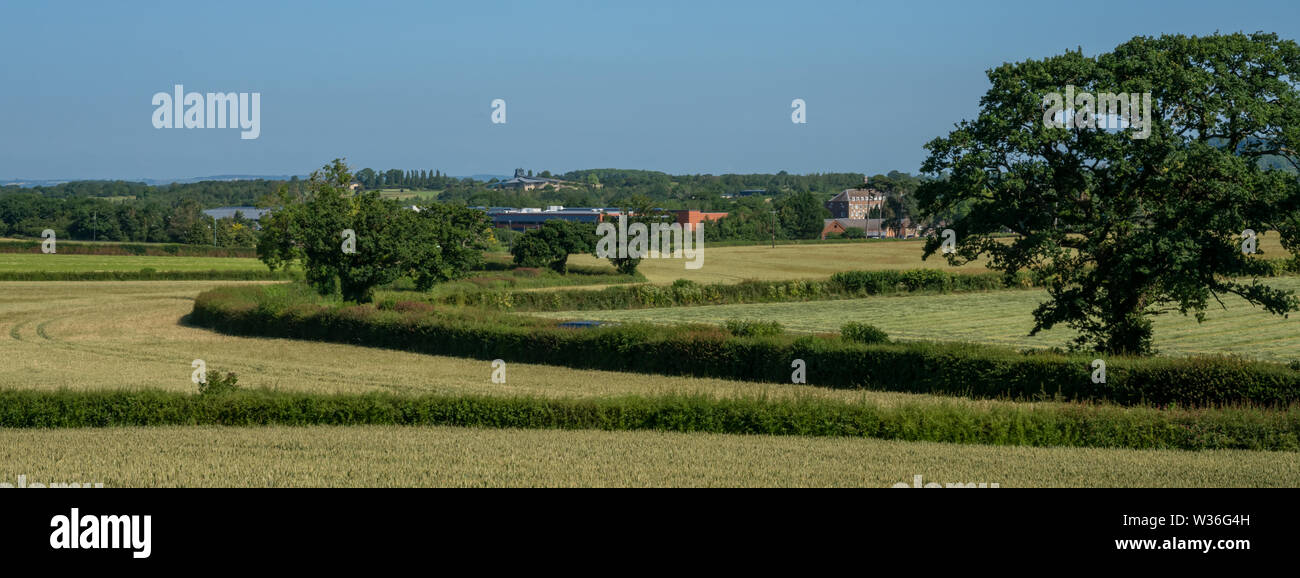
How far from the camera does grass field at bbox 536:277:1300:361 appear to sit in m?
44.1

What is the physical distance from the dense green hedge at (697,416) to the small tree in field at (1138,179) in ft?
31.3

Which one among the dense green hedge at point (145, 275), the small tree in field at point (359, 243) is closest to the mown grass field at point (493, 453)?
the small tree in field at point (359, 243)

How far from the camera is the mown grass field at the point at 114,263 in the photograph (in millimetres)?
86688

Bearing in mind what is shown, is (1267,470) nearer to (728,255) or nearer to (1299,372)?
(1299,372)

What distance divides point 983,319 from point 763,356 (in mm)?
25704

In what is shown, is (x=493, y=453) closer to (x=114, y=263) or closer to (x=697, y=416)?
(x=697, y=416)

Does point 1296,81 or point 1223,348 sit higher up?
point 1296,81

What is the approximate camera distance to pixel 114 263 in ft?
306

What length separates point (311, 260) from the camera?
56281 millimetres

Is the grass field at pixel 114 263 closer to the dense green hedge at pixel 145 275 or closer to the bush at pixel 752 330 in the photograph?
the dense green hedge at pixel 145 275

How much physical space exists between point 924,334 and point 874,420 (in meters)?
30.1

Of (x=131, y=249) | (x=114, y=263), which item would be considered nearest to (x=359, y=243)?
(x=114, y=263)

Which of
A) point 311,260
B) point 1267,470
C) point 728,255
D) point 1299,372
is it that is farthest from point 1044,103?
point 728,255
